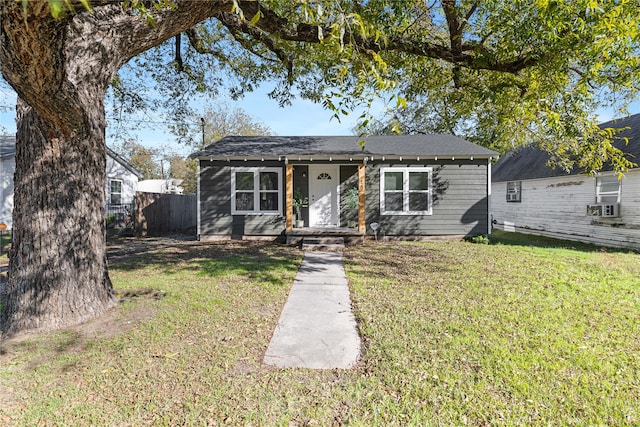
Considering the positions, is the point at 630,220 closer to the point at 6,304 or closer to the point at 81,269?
the point at 81,269

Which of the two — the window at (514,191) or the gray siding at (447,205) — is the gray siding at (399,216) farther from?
the window at (514,191)

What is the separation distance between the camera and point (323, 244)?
9484 millimetres

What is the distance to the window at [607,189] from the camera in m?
10.5

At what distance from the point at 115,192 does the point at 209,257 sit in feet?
39.0

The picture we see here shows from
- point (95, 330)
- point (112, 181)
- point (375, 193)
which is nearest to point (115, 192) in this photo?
point (112, 181)

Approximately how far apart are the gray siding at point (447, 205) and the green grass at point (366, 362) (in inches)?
Result: 204

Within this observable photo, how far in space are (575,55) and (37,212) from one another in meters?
7.57

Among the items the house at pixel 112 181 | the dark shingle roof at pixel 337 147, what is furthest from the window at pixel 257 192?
the house at pixel 112 181

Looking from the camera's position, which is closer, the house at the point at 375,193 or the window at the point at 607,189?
the window at the point at 607,189

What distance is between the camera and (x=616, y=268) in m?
6.88

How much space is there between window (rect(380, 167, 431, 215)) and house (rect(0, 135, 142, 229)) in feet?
40.3

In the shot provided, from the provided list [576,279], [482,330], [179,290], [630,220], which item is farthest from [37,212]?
[630,220]

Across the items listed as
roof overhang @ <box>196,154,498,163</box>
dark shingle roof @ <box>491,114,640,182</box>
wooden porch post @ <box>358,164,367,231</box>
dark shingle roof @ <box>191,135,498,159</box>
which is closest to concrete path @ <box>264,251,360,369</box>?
wooden porch post @ <box>358,164,367,231</box>

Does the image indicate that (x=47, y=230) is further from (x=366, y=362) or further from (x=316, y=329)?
(x=366, y=362)
